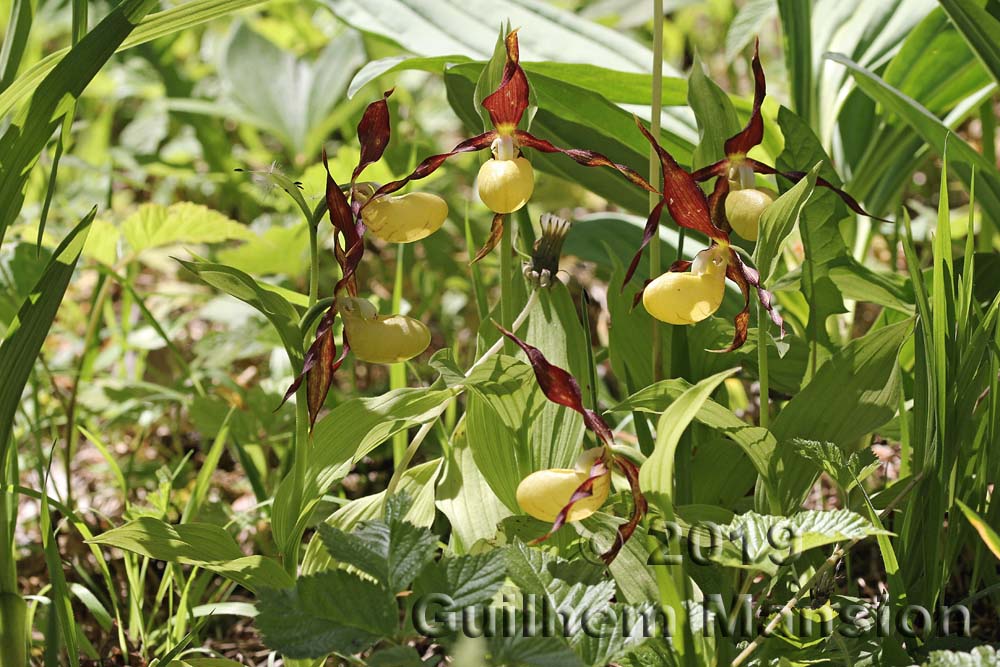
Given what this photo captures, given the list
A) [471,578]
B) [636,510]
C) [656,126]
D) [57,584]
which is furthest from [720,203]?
[57,584]

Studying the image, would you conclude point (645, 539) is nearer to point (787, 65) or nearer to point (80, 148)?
point (787, 65)

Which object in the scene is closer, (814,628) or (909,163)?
(814,628)

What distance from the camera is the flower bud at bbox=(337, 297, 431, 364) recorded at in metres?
0.77

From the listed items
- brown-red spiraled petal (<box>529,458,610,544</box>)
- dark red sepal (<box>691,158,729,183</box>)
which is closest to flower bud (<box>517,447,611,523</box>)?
brown-red spiraled petal (<box>529,458,610,544</box>)

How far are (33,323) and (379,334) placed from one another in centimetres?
30

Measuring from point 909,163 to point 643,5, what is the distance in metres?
1.13

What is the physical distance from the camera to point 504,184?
77 centimetres

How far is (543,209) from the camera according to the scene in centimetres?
201

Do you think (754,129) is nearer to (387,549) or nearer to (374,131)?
(374,131)

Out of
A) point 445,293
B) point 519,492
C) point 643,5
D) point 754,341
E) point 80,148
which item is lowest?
point 519,492

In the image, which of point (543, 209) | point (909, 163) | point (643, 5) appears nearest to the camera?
point (909, 163)

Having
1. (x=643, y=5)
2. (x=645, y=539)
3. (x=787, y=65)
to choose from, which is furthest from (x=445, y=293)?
(x=645, y=539)

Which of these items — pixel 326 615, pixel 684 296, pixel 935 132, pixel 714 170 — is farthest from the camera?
pixel 935 132

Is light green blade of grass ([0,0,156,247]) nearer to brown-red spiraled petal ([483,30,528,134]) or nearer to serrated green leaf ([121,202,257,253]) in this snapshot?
brown-red spiraled petal ([483,30,528,134])
